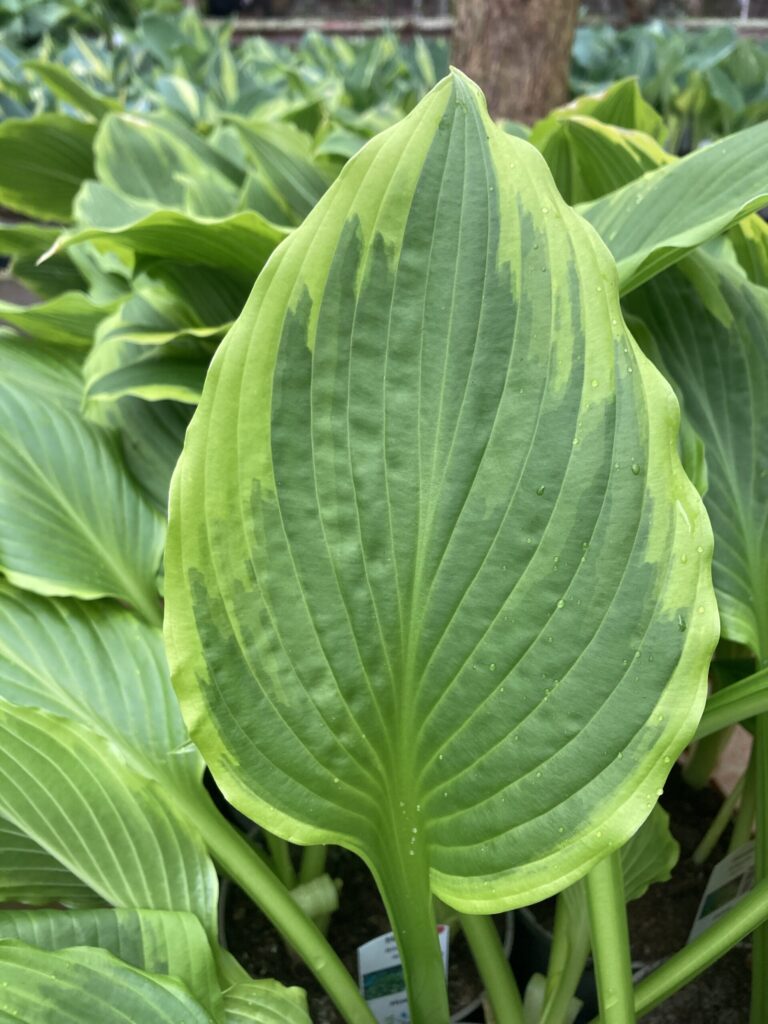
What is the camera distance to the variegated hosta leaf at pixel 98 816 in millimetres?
494

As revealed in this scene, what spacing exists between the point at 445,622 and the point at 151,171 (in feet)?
2.84

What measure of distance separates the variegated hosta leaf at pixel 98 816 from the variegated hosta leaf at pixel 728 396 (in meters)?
0.37

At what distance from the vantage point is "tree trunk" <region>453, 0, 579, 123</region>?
1374 millimetres

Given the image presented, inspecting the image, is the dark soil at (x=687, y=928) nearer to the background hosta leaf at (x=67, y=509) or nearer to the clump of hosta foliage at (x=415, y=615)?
the clump of hosta foliage at (x=415, y=615)

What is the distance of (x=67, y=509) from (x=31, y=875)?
27 centimetres

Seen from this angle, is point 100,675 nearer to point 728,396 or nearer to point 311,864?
point 311,864

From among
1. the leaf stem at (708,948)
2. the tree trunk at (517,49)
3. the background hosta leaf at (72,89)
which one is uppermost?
the background hosta leaf at (72,89)

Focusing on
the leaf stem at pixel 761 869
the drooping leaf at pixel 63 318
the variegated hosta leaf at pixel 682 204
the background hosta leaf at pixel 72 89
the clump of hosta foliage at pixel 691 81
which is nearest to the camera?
the variegated hosta leaf at pixel 682 204

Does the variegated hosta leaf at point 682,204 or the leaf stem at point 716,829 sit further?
the leaf stem at point 716,829

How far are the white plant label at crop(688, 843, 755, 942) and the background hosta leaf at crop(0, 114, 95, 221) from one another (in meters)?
1.19

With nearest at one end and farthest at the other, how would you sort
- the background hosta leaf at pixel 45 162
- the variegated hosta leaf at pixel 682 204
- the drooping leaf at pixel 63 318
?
the variegated hosta leaf at pixel 682 204
the drooping leaf at pixel 63 318
the background hosta leaf at pixel 45 162

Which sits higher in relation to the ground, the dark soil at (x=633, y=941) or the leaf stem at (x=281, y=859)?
the leaf stem at (x=281, y=859)

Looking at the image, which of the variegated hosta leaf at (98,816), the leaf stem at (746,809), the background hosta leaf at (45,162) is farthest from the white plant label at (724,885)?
the background hosta leaf at (45,162)

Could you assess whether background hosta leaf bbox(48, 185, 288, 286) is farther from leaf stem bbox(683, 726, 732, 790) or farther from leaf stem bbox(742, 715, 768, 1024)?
leaf stem bbox(683, 726, 732, 790)
